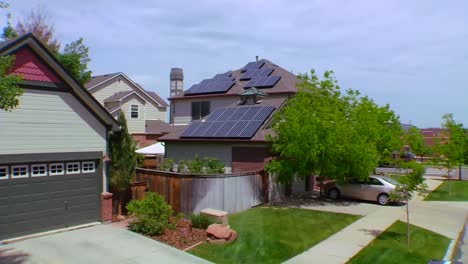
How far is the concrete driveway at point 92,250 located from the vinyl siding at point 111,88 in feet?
95.5

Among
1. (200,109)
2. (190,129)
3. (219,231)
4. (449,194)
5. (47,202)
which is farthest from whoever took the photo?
(200,109)

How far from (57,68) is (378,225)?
1363 cm

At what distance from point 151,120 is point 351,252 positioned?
3509 centimetres

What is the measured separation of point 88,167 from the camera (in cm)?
1476

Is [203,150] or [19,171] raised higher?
[203,150]

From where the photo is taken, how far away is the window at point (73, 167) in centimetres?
1418

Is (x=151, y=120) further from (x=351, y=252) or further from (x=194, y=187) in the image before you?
(x=351, y=252)

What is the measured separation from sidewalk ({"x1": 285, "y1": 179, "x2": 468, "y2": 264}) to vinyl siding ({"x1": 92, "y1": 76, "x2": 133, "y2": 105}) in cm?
2917

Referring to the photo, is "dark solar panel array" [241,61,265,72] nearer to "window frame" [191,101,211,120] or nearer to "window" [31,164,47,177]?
"window frame" [191,101,211,120]

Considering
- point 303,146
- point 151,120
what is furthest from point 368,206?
point 151,120

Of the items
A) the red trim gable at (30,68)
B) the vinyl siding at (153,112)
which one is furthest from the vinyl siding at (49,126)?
the vinyl siding at (153,112)

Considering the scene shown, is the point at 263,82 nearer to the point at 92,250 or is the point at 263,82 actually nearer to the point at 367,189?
the point at 367,189

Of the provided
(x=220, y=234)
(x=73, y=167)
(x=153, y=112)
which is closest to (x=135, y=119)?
(x=153, y=112)

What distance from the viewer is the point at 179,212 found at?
15547 millimetres
